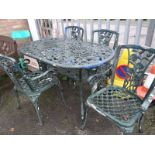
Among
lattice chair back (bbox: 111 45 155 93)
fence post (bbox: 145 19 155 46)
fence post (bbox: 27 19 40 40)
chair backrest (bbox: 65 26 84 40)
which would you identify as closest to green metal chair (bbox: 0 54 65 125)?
lattice chair back (bbox: 111 45 155 93)

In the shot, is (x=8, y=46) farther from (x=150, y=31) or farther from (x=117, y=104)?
(x=150, y=31)

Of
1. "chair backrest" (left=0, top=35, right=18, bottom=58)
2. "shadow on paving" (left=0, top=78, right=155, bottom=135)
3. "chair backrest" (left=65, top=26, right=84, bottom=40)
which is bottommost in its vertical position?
"shadow on paving" (left=0, top=78, right=155, bottom=135)

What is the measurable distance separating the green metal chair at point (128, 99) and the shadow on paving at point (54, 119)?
18.8 inches

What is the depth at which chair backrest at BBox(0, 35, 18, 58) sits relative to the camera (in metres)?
2.66

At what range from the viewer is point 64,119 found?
2256 millimetres

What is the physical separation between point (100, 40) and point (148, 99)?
4.82 ft

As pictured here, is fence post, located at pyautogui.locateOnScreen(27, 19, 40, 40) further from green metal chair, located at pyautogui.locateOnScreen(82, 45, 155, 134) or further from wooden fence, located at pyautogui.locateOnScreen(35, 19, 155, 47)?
green metal chair, located at pyautogui.locateOnScreen(82, 45, 155, 134)

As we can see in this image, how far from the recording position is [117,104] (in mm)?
1701

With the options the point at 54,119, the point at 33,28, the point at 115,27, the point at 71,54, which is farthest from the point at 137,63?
the point at 33,28

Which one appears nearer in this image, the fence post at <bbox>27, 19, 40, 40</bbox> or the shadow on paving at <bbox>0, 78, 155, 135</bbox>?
the shadow on paving at <bbox>0, 78, 155, 135</bbox>

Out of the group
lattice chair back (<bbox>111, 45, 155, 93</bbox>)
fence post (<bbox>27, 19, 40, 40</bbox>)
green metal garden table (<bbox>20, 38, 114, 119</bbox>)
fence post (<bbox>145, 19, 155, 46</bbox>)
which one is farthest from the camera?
fence post (<bbox>27, 19, 40, 40</bbox>)

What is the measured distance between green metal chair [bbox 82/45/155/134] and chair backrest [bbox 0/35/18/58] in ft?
5.34

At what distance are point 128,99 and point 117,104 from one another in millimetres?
163

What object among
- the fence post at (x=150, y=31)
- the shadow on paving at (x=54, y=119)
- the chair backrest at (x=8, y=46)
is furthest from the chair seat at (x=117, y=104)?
the chair backrest at (x=8, y=46)
